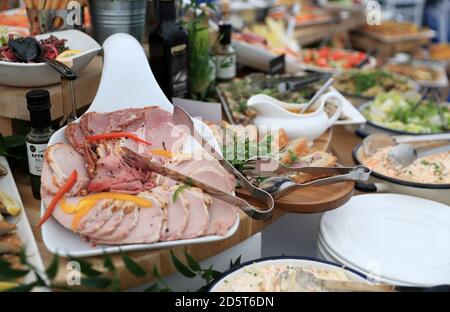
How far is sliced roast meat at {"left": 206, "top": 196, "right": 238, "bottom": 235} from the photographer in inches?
37.4

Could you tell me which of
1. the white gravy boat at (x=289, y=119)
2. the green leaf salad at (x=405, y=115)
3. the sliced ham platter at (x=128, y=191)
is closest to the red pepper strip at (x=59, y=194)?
the sliced ham platter at (x=128, y=191)

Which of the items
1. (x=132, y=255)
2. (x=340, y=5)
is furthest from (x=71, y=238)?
(x=340, y=5)

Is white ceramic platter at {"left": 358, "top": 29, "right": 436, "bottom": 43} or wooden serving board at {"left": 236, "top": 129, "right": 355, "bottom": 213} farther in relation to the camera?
white ceramic platter at {"left": 358, "top": 29, "right": 436, "bottom": 43}

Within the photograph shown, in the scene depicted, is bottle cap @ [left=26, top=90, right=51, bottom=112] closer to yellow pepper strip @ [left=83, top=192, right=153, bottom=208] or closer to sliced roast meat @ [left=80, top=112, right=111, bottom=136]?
sliced roast meat @ [left=80, top=112, right=111, bottom=136]

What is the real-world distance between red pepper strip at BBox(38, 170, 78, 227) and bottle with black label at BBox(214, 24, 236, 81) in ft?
3.63

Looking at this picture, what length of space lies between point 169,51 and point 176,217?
2.56 ft

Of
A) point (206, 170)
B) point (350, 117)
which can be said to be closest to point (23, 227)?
point (206, 170)

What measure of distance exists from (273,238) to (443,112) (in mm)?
1143

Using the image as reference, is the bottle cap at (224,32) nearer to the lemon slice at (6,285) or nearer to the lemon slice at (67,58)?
the lemon slice at (67,58)

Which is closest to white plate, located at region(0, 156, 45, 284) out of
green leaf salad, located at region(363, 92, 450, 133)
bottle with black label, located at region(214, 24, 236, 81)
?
bottle with black label, located at region(214, 24, 236, 81)

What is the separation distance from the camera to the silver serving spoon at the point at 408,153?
158 cm

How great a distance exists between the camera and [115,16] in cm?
161

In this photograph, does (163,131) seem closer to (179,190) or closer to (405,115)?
(179,190)
